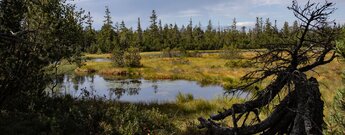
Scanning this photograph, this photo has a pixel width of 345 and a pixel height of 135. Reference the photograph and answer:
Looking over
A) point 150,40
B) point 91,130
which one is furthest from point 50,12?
point 150,40

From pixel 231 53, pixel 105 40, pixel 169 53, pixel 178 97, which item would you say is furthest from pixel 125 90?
pixel 105 40

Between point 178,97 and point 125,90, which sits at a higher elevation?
point 178,97

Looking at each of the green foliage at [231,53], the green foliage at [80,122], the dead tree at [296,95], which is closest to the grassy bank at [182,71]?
the green foliage at [231,53]

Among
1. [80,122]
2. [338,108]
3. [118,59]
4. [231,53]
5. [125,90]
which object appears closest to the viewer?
[338,108]

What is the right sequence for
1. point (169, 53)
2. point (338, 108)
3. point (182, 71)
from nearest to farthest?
point (338, 108) < point (182, 71) < point (169, 53)

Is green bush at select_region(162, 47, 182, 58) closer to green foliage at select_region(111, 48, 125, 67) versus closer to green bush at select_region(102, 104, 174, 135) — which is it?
green foliage at select_region(111, 48, 125, 67)

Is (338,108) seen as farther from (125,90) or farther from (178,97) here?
(125,90)

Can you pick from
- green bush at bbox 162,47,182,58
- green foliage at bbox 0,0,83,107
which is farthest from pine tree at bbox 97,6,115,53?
green foliage at bbox 0,0,83,107

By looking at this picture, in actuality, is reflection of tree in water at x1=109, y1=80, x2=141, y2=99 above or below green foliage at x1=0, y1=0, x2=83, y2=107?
below

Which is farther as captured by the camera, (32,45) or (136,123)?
(32,45)

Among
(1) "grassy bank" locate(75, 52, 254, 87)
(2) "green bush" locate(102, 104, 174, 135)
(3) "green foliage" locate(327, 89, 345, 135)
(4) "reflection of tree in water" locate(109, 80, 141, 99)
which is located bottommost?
(4) "reflection of tree in water" locate(109, 80, 141, 99)

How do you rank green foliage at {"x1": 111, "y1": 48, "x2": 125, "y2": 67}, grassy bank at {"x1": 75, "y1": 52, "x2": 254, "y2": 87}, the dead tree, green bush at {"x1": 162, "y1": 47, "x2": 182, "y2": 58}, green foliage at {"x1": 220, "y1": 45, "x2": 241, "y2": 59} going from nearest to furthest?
the dead tree, grassy bank at {"x1": 75, "y1": 52, "x2": 254, "y2": 87}, green foliage at {"x1": 111, "y1": 48, "x2": 125, "y2": 67}, green foliage at {"x1": 220, "y1": 45, "x2": 241, "y2": 59}, green bush at {"x1": 162, "y1": 47, "x2": 182, "y2": 58}

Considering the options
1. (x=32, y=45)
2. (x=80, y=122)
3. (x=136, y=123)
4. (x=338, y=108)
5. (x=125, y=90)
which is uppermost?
(x=32, y=45)

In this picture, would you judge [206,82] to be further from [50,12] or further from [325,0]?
[325,0]
